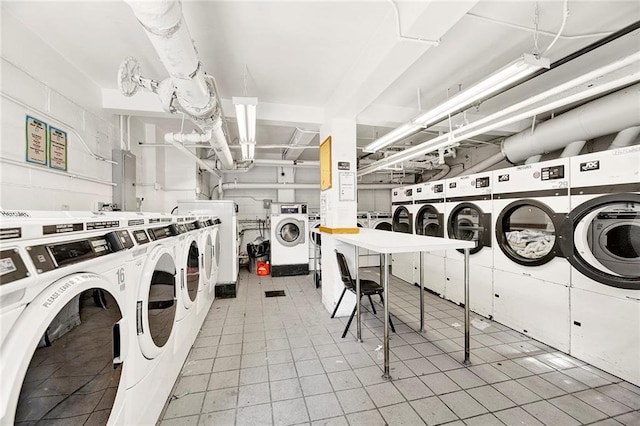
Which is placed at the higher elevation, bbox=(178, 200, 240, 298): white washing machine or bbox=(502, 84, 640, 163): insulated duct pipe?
bbox=(502, 84, 640, 163): insulated duct pipe

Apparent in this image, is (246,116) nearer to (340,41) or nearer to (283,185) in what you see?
(340,41)

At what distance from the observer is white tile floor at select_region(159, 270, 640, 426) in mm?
1769

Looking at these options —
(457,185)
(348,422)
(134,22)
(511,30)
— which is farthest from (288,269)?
(511,30)

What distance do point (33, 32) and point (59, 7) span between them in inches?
21.5

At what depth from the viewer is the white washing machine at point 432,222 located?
4.08m

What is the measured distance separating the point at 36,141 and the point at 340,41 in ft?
8.62

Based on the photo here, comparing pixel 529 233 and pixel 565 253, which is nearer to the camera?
pixel 565 253

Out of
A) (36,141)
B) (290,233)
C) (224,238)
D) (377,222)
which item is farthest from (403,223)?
(36,141)

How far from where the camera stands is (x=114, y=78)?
9.29 feet

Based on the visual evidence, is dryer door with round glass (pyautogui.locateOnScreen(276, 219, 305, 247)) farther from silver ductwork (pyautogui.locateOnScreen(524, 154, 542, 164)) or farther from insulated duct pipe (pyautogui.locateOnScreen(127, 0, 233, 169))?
silver ductwork (pyautogui.locateOnScreen(524, 154, 542, 164))

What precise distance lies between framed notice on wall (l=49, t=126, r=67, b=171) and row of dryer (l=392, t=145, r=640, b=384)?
4559mm

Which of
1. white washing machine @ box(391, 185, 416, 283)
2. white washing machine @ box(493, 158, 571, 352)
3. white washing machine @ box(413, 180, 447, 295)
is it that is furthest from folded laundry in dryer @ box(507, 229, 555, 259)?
white washing machine @ box(391, 185, 416, 283)

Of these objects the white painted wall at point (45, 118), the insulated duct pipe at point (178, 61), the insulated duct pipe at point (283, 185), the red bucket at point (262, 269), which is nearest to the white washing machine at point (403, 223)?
the insulated duct pipe at point (283, 185)

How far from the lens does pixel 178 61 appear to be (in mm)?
1670
